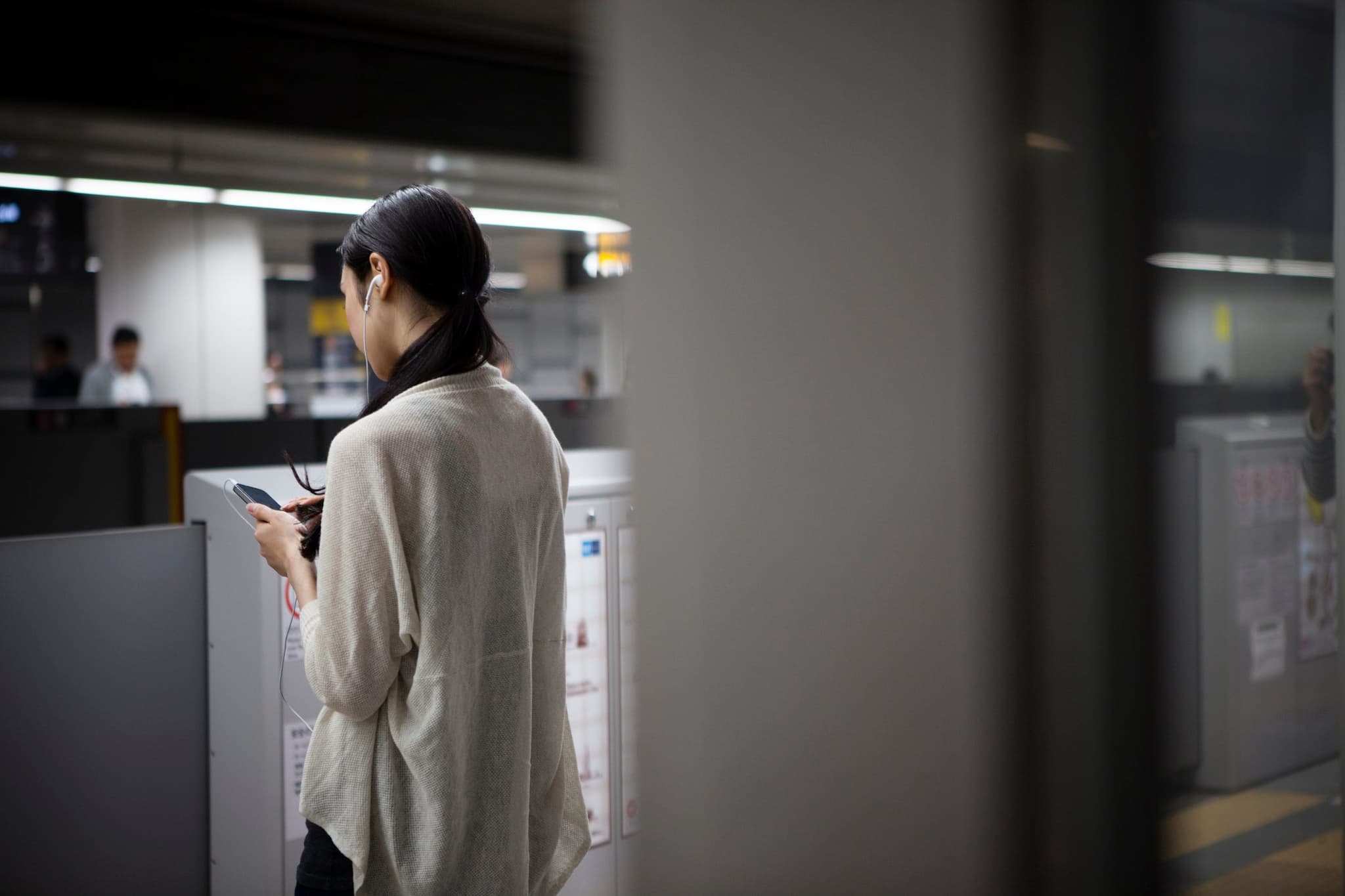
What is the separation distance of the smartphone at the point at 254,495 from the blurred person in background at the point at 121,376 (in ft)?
26.2

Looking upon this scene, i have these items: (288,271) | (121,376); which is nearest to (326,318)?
(288,271)

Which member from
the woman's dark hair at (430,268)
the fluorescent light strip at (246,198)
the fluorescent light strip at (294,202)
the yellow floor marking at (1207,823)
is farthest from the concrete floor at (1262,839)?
the fluorescent light strip at (294,202)

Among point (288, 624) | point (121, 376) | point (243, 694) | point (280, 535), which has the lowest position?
point (243, 694)

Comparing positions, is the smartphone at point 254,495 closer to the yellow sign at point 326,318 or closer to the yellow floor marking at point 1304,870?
the yellow floor marking at point 1304,870

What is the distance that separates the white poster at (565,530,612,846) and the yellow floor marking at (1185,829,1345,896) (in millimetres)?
1899

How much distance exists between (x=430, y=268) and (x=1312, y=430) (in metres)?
1.01

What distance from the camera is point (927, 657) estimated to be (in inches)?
27.0

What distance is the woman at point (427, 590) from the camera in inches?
49.5

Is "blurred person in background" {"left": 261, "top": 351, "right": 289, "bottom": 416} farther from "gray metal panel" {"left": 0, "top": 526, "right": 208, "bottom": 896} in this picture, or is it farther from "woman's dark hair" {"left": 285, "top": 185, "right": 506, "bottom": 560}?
"woman's dark hair" {"left": 285, "top": 185, "right": 506, "bottom": 560}

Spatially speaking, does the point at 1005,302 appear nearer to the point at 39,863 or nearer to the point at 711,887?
the point at 711,887

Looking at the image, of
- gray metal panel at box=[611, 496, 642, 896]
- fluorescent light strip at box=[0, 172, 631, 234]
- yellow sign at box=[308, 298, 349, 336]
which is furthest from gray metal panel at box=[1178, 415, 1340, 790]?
yellow sign at box=[308, 298, 349, 336]

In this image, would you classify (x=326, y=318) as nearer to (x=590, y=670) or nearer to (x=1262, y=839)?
(x=590, y=670)

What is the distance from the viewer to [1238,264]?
0.63 meters

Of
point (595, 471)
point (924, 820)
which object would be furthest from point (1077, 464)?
point (595, 471)
